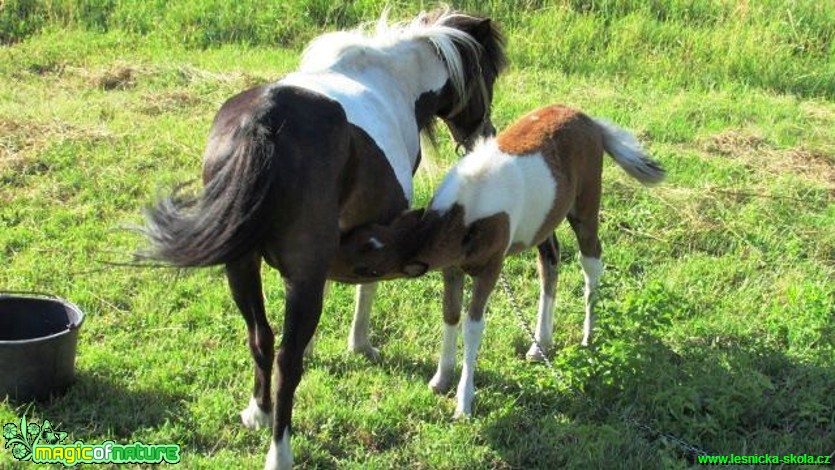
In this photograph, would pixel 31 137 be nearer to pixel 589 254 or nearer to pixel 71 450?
pixel 71 450

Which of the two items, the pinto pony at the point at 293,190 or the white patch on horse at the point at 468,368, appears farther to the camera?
the white patch on horse at the point at 468,368

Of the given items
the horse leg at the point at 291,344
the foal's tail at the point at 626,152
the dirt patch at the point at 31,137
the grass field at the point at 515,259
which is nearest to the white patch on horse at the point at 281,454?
the horse leg at the point at 291,344

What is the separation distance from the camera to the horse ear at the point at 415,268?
412 centimetres

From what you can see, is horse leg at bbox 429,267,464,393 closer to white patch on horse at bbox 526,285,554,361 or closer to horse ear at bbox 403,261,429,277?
horse ear at bbox 403,261,429,277

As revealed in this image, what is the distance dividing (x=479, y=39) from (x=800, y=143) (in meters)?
3.96

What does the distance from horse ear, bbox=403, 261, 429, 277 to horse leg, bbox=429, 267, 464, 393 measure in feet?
1.78

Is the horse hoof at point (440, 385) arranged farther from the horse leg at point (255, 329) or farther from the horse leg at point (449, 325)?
the horse leg at point (255, 329)

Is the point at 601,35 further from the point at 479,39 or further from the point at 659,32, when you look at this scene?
the point at 479,39

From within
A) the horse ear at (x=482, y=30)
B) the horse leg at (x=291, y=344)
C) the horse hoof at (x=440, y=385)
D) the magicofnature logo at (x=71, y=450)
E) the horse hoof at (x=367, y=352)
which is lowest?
the horse hoof at (x=367, y=352)

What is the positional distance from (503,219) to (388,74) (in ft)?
3.22

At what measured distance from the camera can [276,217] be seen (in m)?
3.57

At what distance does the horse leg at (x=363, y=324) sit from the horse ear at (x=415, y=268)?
92cm

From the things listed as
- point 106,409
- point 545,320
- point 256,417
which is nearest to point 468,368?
point 545,320

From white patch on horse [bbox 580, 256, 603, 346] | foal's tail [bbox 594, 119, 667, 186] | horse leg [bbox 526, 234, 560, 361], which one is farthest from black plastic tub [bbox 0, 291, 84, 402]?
foal's tail [bbox 594, 119, 667, 186]
